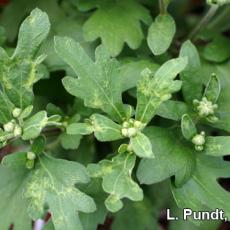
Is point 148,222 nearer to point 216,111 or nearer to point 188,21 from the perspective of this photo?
point 216,111

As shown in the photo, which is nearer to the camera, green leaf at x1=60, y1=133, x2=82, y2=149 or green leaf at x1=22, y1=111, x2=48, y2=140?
green leaf at x1=22, y1=111, x2=48, y2=140

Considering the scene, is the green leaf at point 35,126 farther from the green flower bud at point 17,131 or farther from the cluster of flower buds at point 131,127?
the cluster of flower buds at point 131,127

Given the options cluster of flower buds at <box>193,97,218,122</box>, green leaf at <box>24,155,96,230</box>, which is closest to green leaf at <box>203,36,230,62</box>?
cluster of flower buds at <box>193,97,218,122</box>

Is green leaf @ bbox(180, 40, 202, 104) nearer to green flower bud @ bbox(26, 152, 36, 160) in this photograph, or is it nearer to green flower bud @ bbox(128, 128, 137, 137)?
green flower bud @ bbox(128, 128, 137, 137)

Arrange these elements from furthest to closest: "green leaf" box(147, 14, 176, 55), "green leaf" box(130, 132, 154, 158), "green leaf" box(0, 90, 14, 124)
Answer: "green leaf" box(147, 14, 176, 55) → "green leaf" box(0, 90, 14, 124) → "green leaf" box(130, 132, 154, 158)

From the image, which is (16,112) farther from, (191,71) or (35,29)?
(191,71)

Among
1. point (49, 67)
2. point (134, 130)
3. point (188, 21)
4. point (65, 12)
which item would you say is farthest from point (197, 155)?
point (188, 21)
